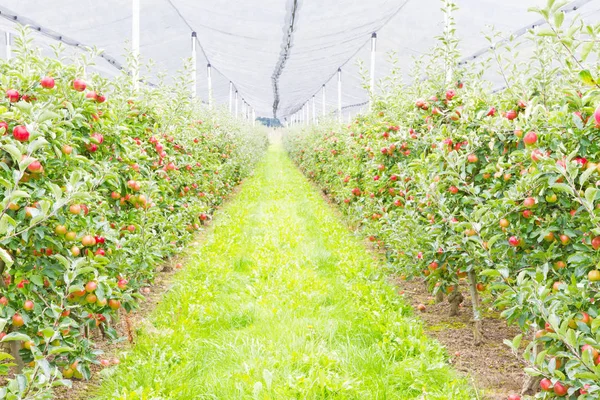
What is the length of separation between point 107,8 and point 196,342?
23.9 ft

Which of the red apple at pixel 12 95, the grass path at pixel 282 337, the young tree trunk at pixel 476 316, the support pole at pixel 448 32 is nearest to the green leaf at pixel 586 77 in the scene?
the grass path at pixel 282 337

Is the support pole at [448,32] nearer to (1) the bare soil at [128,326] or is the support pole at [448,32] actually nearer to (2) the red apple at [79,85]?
(2) the red apple at [79,85]

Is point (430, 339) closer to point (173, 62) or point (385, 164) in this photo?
point (385, 164)

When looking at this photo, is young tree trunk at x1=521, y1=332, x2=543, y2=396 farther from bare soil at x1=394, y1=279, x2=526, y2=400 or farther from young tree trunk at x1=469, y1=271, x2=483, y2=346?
young tree trunk at x1=469, y1=271, x2=483, y2=346

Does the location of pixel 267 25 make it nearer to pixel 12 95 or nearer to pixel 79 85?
pixel 79 85

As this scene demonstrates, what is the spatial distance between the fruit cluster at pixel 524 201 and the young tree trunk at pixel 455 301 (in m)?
0.01

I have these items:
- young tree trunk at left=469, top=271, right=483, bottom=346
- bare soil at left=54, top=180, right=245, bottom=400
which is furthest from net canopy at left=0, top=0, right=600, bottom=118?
young tree trunk at left=469, top=271, right=483, bottom=346

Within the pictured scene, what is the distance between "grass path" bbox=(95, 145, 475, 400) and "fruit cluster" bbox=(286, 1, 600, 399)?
1.68 feet

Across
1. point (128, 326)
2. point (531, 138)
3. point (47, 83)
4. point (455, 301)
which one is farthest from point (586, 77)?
point (128, 326)

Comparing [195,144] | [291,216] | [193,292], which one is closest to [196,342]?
[193,292]

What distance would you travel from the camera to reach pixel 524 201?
7.72 feet

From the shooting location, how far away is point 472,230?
111 inches

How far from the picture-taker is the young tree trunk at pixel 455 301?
3.86 metres

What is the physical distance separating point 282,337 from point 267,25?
8084 millimetres
